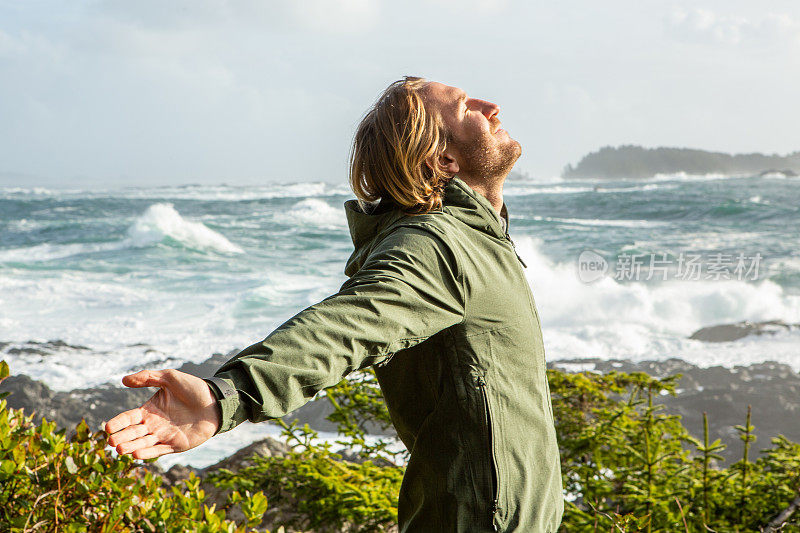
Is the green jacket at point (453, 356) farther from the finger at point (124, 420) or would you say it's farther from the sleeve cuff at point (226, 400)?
the finger at point (124, 420)

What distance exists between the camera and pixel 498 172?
1.73m

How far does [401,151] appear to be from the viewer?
155 centimetres

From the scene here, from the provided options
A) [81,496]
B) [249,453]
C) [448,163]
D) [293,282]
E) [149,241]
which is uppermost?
[448,163]

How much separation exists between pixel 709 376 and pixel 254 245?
55.0 ft

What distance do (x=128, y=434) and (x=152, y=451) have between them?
4cm

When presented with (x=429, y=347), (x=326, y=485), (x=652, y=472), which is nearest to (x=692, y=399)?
(x=652, y=472)

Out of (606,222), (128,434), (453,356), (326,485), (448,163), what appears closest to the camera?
(128,434)

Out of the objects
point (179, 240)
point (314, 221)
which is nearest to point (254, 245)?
point (179, 240)

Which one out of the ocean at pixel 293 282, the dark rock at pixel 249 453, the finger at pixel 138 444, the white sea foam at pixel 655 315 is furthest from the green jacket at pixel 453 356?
the white sea foam at pixel 655 315

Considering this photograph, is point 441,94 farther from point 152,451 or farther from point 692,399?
point 692,399

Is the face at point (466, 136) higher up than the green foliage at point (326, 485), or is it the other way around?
the face at point (466, 136)

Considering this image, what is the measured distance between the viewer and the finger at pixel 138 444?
87 cm

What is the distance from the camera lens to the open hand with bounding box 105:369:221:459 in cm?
89

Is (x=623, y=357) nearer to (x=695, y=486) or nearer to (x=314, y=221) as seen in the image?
(x=695, y=486)
